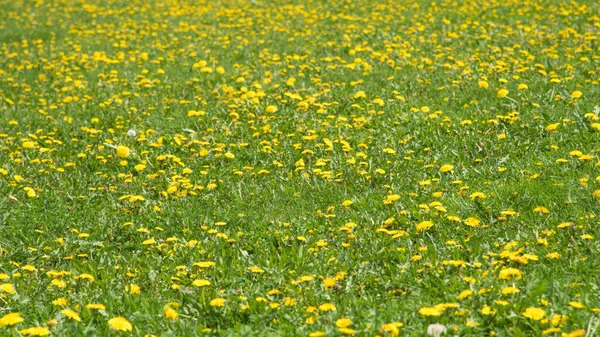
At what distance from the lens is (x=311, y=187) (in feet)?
16.6

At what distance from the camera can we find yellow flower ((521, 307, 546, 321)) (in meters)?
2.93

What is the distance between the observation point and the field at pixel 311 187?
341cm

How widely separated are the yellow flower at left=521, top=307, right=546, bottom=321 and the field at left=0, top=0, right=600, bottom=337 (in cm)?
5

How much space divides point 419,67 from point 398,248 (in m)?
4.34

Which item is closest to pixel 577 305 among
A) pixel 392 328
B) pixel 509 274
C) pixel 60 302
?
pixel 509 274

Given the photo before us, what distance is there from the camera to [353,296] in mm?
3500

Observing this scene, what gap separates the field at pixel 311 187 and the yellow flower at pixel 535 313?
0.15ft

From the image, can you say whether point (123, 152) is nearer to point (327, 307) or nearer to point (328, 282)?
point (328, 282)

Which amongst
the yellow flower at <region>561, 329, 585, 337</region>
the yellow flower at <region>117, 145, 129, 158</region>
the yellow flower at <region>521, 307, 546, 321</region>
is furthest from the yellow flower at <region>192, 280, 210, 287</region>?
the yellow flower at <region>117, 145, 129, 158</region>

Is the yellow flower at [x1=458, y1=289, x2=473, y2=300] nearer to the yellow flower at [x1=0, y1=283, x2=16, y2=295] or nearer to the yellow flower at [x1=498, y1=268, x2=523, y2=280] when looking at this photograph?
the yellow flower at [x1=498, y1=268, x2=523, y2=280]

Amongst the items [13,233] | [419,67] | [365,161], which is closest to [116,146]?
[13,233]

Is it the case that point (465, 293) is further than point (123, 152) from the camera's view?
No

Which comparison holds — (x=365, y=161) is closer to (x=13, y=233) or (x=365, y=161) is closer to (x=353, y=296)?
(x=353, y=296)

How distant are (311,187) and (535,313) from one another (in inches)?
93.7
